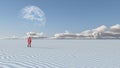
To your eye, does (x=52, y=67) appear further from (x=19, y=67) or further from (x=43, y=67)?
(x=19, y=67)

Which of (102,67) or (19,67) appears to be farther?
(102,67)

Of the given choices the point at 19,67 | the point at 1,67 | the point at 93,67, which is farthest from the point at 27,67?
the point at 93,67

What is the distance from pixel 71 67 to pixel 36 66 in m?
1.19

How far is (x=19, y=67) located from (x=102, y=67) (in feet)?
9.34

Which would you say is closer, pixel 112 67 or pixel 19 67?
pixel 19 67

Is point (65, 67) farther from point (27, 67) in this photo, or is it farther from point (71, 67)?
point (27, 67)

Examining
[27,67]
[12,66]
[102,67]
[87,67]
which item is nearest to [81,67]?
[87,67]

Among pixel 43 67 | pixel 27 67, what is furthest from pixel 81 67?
pixel 27 67

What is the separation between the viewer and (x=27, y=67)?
6.16 m

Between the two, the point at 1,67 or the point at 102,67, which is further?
the point at 102,67

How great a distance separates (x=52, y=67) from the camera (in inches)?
248

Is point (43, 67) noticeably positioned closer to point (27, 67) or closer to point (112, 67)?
point (27, 67)

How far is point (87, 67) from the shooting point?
6.52m

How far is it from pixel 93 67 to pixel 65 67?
38.8 inches
